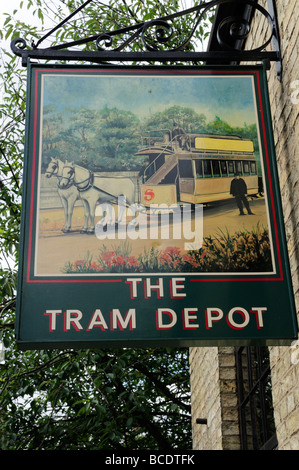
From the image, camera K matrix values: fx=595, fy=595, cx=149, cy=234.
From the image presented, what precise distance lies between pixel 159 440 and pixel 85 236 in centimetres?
807

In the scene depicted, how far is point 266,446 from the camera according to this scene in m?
4.46

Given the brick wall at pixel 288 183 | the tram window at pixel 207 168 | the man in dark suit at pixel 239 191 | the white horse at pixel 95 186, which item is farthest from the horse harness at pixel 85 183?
the brick wall at pixel 288 183

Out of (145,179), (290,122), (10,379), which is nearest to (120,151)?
(145,179)

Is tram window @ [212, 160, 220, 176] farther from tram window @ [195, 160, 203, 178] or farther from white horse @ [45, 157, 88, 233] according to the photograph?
white horse @ [45, 157, 88, 233]

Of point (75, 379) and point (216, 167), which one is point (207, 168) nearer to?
point (216, 167)

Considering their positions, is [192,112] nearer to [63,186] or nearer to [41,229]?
[63,186]

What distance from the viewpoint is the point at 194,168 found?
3490 millimetres

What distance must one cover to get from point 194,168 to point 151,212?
1.34 feet

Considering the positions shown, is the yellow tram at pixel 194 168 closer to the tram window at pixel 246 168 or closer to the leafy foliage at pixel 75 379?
the tram window at pixel 246 168

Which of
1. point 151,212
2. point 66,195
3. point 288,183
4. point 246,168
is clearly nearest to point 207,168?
point 246,168

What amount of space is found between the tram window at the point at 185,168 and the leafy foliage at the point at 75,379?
357cm

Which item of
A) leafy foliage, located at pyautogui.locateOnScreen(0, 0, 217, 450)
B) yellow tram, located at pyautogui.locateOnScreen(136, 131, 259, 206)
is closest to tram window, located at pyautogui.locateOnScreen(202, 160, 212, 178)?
yellow tram, located at pyautogui.locateOnScreen(136, 131, 259, 206)

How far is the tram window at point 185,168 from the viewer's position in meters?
3.46

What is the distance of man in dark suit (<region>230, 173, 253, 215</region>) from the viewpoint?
3377 mm
